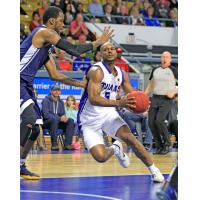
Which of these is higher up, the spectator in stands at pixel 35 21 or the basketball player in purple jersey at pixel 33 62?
the spectator in stands at pixel 35 21

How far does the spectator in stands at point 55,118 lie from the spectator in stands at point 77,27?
13.1 feet

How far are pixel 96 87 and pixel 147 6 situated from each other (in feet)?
43.5

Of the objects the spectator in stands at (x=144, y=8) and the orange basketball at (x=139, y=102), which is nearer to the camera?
the orange basketball at (x=139, y=102)

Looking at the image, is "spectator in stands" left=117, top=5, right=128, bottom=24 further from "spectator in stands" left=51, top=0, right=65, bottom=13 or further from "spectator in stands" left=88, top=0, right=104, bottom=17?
"spectator in stands" left=51, top=0, right=65, bottom=13

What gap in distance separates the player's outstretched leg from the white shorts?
0.28 feet

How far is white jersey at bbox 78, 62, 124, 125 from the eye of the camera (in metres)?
6.88

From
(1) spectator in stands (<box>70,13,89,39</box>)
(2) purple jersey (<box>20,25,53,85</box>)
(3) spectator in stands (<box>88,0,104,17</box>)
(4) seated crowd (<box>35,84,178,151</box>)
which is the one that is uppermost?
(3) spectator in stands (<box>88,0,104,17</box>)

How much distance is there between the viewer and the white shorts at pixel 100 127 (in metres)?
6.80

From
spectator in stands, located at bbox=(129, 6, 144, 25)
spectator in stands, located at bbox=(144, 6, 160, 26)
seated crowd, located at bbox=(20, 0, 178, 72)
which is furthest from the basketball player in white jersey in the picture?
spectator in stands, located at bbox=(144, 6, 160, 26)

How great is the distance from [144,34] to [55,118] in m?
6.88

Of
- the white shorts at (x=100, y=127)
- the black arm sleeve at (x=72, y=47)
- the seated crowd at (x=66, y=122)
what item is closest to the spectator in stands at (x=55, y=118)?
the seated crowd at (x=66, y=122)

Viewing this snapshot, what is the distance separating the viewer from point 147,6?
19.5m

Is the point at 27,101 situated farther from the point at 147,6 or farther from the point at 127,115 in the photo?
the point at 147,6

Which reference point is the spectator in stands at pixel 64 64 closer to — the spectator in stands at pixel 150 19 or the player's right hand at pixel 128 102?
the spectator in stands at pixel 150 19
